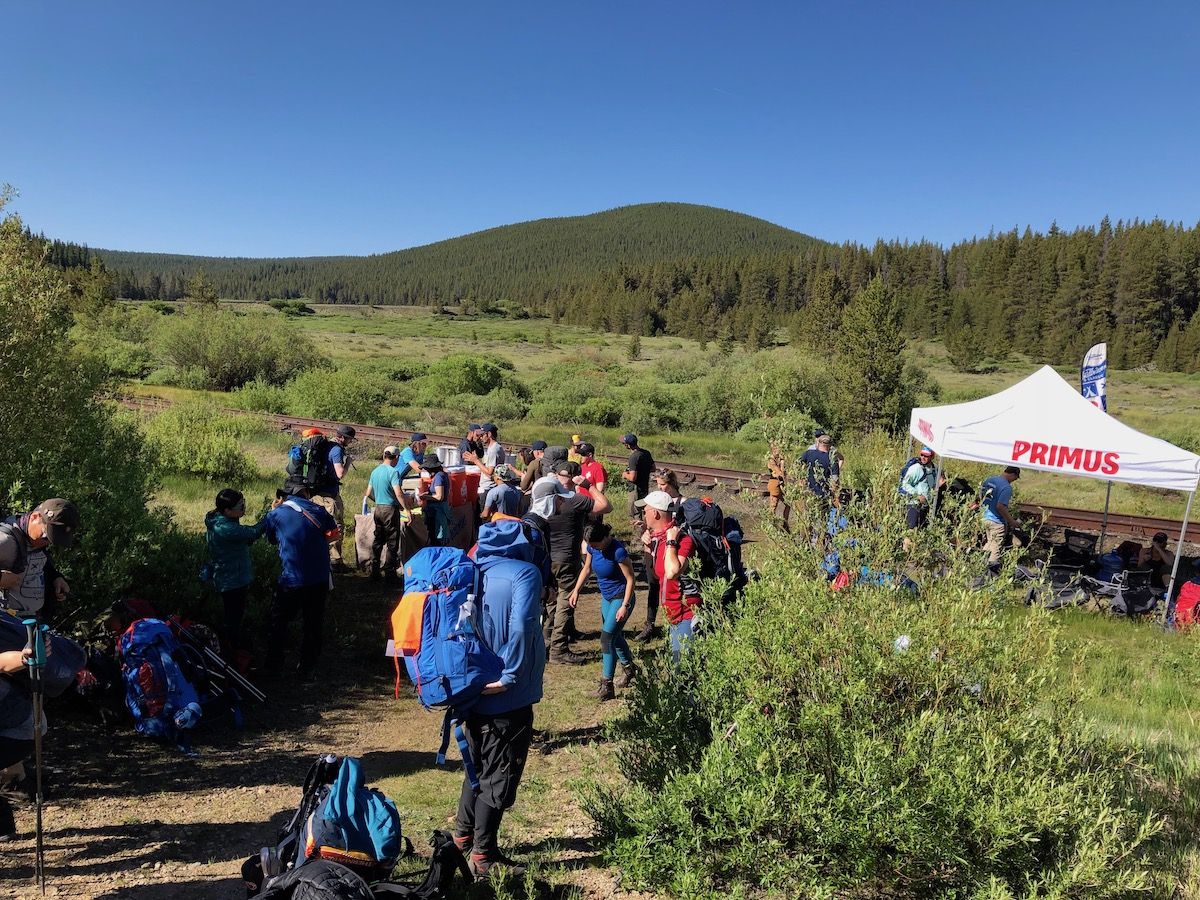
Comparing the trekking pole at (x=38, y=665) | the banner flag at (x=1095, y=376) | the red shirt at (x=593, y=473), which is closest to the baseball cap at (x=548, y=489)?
the red shirt at (x=593, y=473)

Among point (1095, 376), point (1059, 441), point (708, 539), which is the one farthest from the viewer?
point (1095, 376)

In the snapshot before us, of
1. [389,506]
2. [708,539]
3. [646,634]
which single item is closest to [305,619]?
[389,506]

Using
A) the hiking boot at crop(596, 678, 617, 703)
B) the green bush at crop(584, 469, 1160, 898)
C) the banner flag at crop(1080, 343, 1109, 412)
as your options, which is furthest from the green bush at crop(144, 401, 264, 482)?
the banner flag at crop(1080, 343, 1109, 412)

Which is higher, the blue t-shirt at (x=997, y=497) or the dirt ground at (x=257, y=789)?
the blue t-shirt at (x=997, y=497)

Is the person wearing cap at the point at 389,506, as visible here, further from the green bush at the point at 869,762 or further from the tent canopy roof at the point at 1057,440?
the tent canopy roof at the point at 1057,440

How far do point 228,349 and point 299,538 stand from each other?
30.2 meters

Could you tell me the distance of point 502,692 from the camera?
3.47 m

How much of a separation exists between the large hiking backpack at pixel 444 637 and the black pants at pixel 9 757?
1948 mm

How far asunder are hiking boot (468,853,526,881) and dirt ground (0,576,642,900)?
0.10 metres

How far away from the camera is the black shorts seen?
11.6ft

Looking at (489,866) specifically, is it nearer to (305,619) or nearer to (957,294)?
(305,619)

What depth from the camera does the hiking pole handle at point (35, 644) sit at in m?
3.43

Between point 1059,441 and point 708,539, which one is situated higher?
point 1059,441

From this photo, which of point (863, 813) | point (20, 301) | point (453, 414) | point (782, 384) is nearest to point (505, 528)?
point (863, 813)
